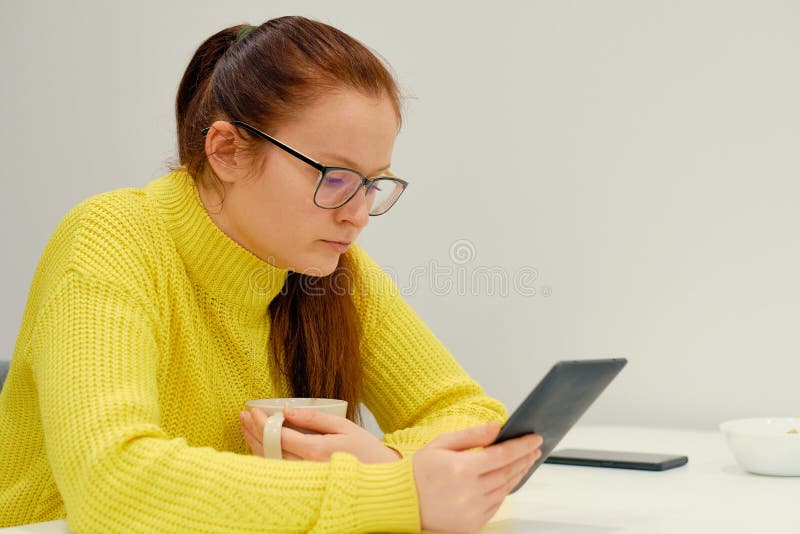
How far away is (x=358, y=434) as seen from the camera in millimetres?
993

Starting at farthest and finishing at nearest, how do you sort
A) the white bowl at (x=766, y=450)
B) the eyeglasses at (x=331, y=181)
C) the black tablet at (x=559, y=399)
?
the white bowl at (x=766, y=450) → the eyeglasses at (x=331, y=181) → the black tablet at (x=559, y=399)

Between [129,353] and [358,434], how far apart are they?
266 mm

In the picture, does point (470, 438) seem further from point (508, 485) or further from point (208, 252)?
point (208, 252)

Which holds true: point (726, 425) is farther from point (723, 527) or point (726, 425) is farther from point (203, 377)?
point (203, 377)

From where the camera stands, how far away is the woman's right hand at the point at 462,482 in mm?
794

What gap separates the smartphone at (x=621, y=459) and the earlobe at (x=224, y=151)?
62cm

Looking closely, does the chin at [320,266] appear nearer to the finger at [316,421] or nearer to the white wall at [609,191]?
the finger at [316,421]

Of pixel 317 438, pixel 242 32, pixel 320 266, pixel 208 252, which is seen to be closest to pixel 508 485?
pixel 317 438

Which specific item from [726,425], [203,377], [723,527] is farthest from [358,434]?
[726,425]

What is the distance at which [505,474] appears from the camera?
2.72ft

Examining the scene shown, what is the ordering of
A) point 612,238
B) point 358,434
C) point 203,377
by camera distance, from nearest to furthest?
1. point 358,434
2. point 203,377
3. point 612,238

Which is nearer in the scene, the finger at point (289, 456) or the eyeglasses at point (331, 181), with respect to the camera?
the finger at point (289, 456)

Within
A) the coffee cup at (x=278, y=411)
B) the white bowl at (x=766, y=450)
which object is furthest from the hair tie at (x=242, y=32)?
the white bowl at (x=766, y=450)

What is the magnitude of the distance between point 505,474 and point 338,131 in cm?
46
